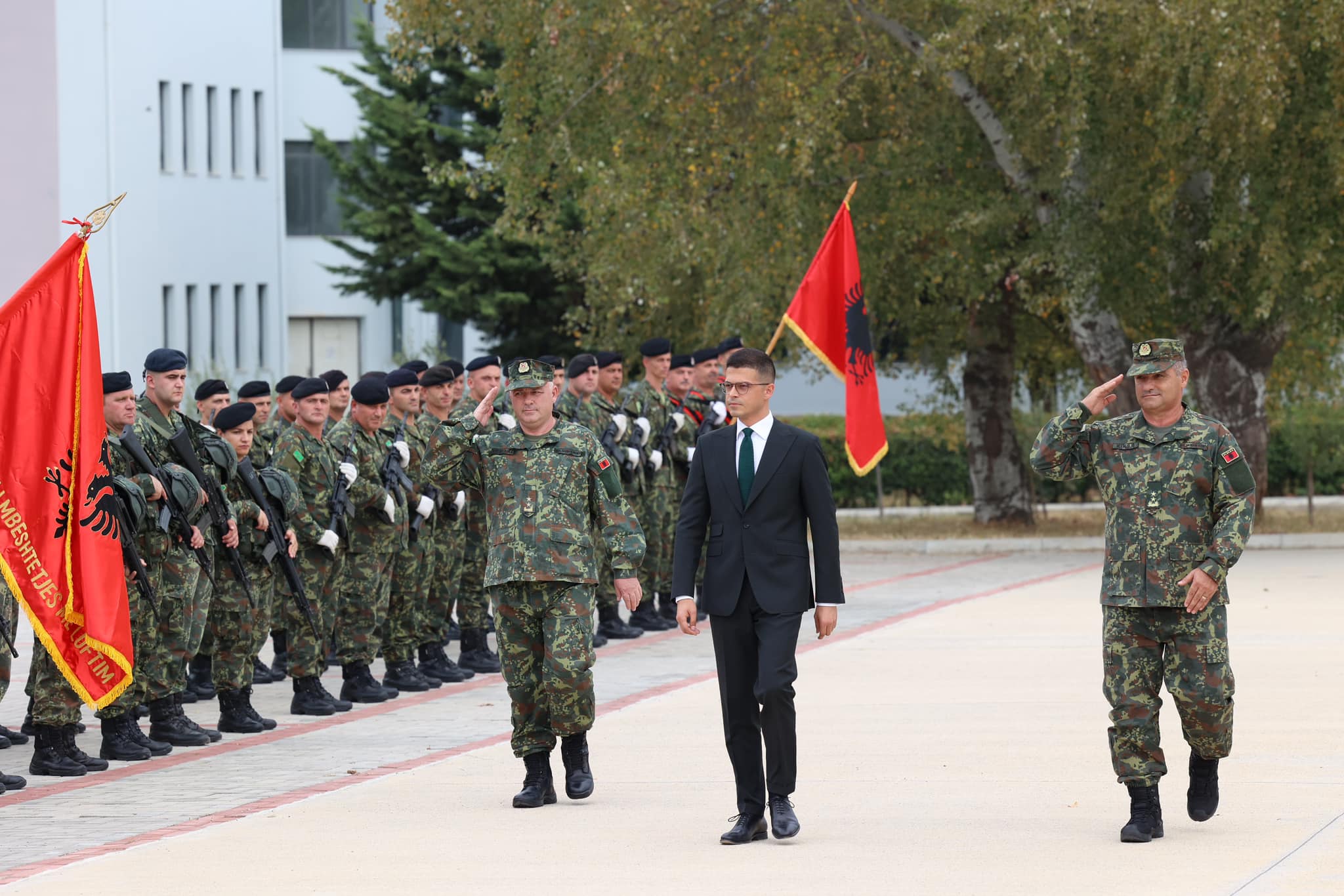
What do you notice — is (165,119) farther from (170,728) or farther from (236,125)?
(170,728)

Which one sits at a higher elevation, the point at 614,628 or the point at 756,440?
the point at 756,440

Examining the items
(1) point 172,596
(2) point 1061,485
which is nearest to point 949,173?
(2) point 1061,485

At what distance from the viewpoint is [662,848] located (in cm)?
804

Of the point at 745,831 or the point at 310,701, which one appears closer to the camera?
the point at 745,831

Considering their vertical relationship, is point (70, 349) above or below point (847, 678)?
above

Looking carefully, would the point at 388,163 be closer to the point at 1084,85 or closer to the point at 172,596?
the point at 1084,85

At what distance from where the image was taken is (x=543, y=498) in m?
9.24

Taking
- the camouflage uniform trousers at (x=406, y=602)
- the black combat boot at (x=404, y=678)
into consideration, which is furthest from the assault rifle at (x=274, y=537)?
the black combat boot at (x=404, y=678)

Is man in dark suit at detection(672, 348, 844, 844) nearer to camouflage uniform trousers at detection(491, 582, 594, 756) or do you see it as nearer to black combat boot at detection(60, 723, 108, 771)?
camouflage uniform trousers at detection(491, 582, 594, 756)

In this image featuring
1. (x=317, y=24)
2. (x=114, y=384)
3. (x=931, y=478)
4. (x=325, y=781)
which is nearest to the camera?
(x=325, y=781)

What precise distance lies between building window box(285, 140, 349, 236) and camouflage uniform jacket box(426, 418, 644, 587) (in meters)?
37.8

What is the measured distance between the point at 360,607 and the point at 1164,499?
598 cm

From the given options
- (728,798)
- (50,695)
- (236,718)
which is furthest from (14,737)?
(728,798)

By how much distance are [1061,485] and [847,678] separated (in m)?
18.1
